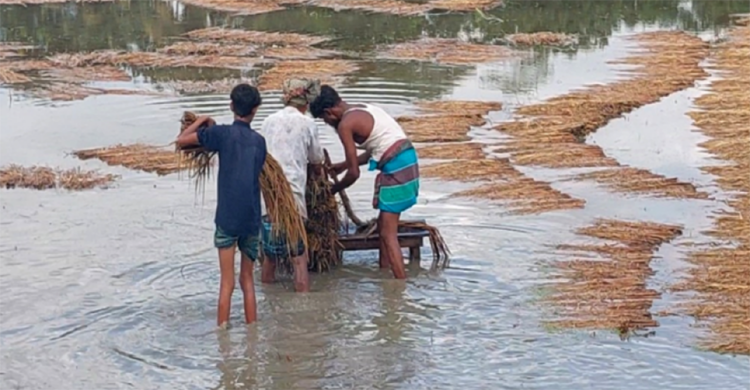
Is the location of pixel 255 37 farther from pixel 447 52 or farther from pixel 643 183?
pixel 643 183

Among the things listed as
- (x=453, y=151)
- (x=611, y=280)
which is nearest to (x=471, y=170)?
(x=453, y=151)

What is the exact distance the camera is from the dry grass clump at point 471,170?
35.2 feet

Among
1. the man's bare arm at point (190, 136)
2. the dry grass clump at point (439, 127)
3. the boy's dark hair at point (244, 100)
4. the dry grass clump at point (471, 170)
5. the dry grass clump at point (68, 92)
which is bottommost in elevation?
the dry grass clump at point (471, 170)

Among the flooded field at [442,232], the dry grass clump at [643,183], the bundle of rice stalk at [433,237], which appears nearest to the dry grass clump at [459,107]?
the flooded field at [442,232]

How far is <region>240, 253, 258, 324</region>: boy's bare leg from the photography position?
670cm

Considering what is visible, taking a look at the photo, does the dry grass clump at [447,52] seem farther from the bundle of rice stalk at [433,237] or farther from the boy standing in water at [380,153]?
the boy standing in water at [380,153]

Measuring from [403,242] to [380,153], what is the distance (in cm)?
87

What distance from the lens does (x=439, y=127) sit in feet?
42.6

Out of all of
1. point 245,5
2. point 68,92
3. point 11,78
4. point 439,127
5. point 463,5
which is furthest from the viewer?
point 245,5

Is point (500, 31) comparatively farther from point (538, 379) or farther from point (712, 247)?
point (538, 379)

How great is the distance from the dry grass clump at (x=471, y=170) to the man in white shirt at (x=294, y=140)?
3.58 metres

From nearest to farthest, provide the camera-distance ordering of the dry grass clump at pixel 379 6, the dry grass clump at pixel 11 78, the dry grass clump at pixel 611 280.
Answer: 1. the dry grass clump at pixel 611 280
2. the dry grass clump at pixel 11 78
3. the dry grass clump at pixel 379 6

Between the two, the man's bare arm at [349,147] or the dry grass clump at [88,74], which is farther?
the dry grass clump at [88,74]

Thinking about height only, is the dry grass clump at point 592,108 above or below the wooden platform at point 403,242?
above
